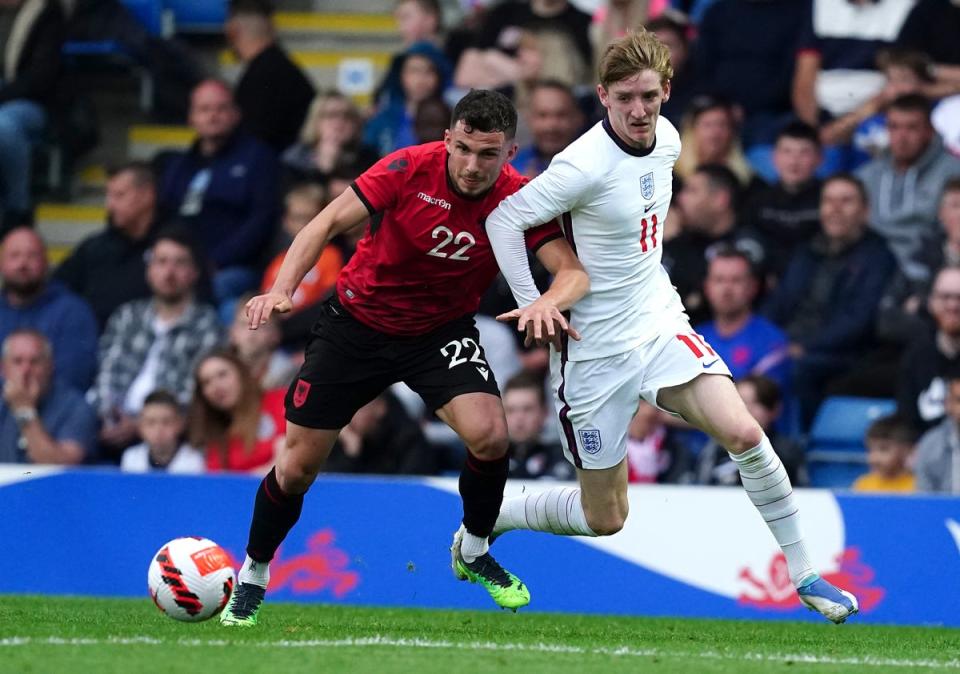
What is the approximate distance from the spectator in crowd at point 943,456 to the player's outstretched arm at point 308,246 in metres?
4.66

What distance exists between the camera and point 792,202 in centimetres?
1179

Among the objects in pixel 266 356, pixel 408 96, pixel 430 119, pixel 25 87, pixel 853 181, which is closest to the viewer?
pixel 853 181

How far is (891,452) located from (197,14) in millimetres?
8095

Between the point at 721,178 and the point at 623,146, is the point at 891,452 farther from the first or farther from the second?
the point at 623,146

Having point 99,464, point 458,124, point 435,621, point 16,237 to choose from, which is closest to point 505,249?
point 458,124

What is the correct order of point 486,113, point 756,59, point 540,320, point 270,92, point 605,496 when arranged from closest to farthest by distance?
point 540,320
point 486,113
point 605,496
point 756,59
point 270,92

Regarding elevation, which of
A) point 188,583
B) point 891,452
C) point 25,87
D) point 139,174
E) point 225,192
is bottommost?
point 891,452

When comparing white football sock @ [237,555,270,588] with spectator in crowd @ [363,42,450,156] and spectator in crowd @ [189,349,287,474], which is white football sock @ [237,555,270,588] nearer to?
spectator in crowd @ [189,349,287,474]

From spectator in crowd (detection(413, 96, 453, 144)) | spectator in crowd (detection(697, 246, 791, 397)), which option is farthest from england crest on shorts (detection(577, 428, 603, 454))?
spectator in crowd (detection(413, 96, 453, 144))

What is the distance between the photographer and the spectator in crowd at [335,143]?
12.8m

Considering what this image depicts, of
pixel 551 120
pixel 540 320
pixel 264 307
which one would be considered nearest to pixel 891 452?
pixel 551 120

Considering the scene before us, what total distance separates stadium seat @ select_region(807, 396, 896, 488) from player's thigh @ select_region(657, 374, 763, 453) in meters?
4.25

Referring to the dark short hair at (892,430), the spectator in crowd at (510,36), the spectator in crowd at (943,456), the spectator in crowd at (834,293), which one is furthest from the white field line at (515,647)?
the spectator in crowd at (510,36)

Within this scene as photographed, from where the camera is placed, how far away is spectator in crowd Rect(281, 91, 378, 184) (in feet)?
42.1
